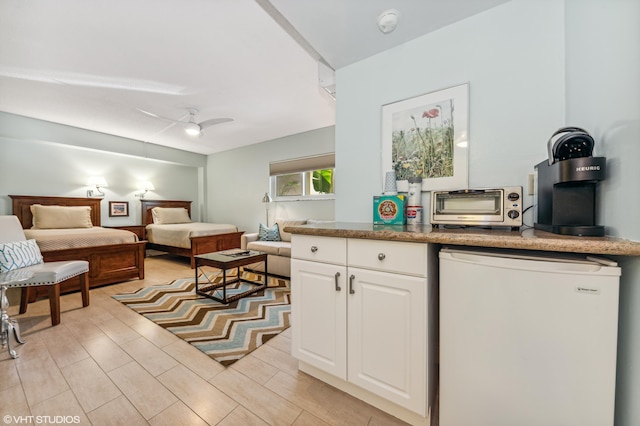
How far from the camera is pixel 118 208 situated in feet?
17.0

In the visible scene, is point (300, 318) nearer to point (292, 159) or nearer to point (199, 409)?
point (199, 409)

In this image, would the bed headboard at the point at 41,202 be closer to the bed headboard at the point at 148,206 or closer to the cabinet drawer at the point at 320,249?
the bed headboard at the point at 148,206

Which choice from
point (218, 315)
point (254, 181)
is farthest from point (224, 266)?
point (254, 181)

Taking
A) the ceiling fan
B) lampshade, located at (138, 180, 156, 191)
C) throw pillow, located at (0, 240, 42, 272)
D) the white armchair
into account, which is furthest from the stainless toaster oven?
lampshade, located at (138, 180, 156, 191)

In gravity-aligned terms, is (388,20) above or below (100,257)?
above

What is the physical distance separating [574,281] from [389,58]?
1.71m

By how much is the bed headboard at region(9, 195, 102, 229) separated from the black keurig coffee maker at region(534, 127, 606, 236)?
6607 mm

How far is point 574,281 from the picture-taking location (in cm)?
82

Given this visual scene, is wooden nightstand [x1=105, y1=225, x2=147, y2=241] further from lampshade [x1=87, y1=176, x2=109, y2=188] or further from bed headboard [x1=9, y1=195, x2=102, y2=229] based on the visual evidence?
lampshade [x1=87, y1=176, x2=109, y2=188]

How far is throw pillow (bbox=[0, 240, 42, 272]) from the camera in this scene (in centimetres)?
223

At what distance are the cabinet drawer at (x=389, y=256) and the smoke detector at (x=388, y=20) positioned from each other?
1.38m

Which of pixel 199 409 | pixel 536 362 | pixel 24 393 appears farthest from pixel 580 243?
pixel 24 393

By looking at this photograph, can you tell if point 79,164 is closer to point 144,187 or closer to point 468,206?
point 144,187

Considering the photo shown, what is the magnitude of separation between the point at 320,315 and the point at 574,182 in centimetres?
134
